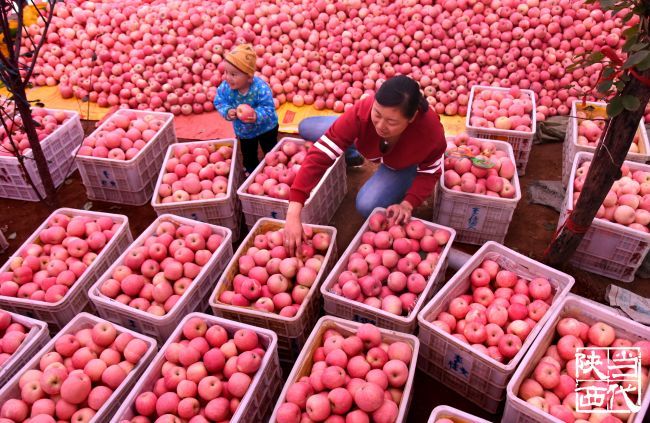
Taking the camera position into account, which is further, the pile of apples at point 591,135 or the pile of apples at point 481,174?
the pile of apples at point 591,135

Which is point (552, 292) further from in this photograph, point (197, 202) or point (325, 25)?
point (325, 25)

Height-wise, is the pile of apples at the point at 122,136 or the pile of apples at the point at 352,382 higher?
the pile of apples at the point at 122,136

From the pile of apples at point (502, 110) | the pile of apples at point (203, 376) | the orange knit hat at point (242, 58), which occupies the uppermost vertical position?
the orange knit hat at point (242, 58)

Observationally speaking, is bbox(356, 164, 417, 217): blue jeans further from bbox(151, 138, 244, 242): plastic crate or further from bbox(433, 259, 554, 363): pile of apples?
bbox(151, 138, 244, 242): plastic crate

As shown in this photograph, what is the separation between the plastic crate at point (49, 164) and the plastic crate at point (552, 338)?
3944 mm

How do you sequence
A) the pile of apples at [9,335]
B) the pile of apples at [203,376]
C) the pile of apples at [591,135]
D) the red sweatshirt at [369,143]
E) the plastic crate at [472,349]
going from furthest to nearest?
the pile of apples at [591,135] < the red sweatshirt at [369,143] < the pile of apples at [9,335] < the plastic crate at [472,349] < the pile of apples at [203,376]

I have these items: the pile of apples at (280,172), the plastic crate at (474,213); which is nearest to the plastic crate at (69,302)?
the pile of apples at (280,172)

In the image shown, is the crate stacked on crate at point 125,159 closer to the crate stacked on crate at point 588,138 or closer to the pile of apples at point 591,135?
the crate stacked on crate at point 588,138

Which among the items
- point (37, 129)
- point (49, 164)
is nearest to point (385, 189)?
point (49, 164)

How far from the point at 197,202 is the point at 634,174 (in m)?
3.45

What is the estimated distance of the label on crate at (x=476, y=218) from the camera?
3734 millimetres

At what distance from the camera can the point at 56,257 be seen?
3344mm

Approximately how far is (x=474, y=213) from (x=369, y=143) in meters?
1.02

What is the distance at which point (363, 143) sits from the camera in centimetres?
351
